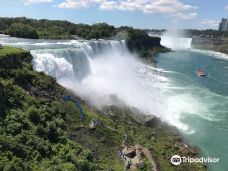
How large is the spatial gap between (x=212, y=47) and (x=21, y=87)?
130 m

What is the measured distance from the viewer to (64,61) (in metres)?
47.3

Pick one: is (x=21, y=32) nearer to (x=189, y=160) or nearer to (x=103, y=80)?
(x=103, y=80)

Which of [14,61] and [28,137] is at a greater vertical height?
[14,61]

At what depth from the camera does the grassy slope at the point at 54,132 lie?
25.2 metres

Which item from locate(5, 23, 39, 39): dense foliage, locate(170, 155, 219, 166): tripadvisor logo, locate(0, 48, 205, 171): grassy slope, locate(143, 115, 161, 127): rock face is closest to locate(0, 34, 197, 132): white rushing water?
locate(143, 115, 161, 127): rock face

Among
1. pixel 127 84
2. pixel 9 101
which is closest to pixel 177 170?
pixel 9 101

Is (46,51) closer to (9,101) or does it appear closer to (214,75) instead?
(9,101)

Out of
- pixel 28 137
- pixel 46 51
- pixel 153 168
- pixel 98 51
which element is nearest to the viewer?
pixel 28 137

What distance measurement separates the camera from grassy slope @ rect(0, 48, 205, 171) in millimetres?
25250

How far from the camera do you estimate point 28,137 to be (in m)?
26.6

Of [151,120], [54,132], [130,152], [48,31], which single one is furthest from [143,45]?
[54,132]

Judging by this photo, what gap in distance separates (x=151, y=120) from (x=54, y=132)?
14.4m

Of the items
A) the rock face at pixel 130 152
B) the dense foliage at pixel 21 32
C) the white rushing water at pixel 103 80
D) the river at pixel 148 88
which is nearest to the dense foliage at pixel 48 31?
the dense foliage at pixel 21 32

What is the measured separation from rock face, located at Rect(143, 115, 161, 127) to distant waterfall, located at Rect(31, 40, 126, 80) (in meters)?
11.9
